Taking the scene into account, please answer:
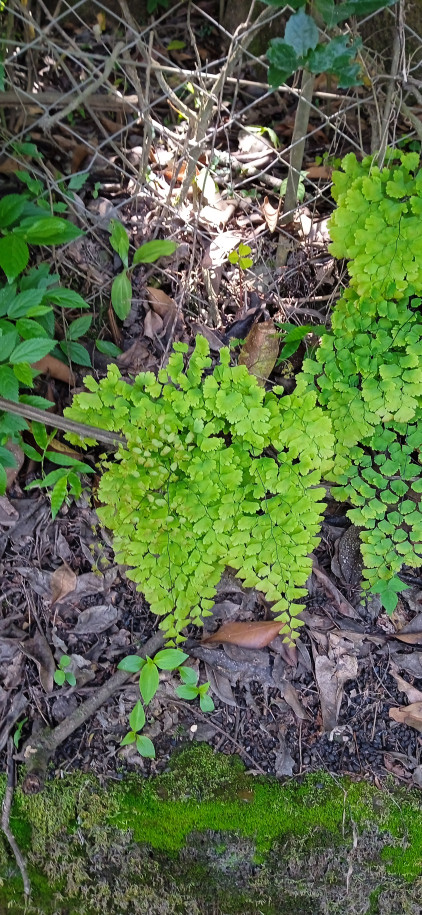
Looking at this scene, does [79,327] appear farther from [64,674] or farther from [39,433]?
[64,674]

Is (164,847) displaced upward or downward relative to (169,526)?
downward

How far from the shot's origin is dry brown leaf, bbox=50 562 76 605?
2627mm

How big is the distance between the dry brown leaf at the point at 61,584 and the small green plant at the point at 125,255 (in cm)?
118

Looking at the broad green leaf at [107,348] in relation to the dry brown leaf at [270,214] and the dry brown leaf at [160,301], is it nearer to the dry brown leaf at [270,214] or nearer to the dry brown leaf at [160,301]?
the dry brown leaf at [160,301]

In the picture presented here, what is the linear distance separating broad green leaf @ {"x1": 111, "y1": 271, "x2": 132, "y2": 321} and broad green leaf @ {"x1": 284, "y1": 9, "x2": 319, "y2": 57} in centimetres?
110

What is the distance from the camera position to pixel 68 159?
115 inches

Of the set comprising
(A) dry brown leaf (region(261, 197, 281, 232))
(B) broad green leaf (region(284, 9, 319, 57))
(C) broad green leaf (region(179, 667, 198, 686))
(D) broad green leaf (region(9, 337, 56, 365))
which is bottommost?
(C) broad green leaf (region(179, 667, 198, 686))

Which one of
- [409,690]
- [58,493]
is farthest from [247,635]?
[58,493]

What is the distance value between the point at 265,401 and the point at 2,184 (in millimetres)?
1595

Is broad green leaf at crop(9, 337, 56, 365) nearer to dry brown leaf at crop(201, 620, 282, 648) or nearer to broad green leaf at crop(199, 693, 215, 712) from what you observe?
dry brown leaf at crop(201, 620, 282, 648)

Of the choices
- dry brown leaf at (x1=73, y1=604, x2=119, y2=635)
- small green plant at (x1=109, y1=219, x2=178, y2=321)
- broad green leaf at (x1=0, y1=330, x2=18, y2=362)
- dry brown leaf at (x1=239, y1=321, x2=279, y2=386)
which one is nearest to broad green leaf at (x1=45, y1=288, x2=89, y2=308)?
small green plant at (x1=109, y1=219, x2=178, y2=321)

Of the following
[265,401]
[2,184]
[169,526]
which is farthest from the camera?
[2,184]

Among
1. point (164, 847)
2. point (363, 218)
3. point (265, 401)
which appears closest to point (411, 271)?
point (363, 218)

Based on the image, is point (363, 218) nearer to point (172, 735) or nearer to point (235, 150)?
point (235, 150)
